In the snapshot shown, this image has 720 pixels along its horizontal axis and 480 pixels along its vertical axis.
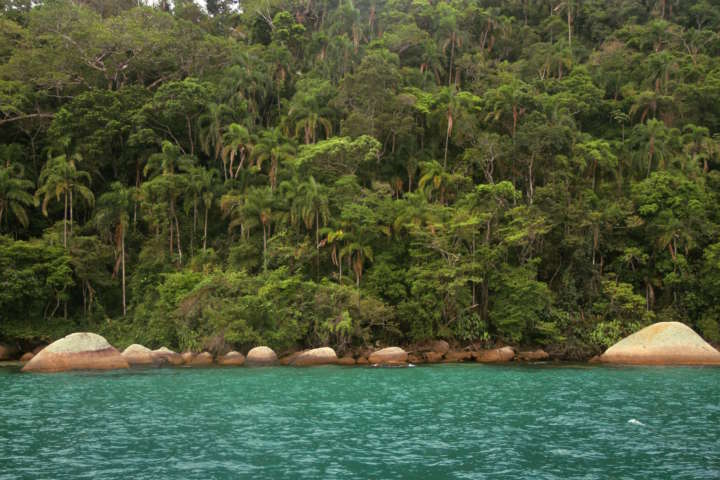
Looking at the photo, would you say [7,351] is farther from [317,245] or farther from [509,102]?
[509,102]

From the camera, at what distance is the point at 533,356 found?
34000mm

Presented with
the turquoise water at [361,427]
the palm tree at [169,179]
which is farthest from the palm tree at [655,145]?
the palm tree at [169,179]

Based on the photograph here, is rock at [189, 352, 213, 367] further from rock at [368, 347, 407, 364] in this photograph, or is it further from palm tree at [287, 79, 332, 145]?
palm tree at [287, 79, 332, 145]

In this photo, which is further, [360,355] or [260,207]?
[260,207]

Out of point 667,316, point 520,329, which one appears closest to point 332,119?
point 520,329

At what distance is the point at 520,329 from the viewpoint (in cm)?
3469

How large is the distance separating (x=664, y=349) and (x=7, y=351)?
1381 inches

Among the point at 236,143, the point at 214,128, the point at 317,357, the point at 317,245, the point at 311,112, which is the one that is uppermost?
the point at 311,112

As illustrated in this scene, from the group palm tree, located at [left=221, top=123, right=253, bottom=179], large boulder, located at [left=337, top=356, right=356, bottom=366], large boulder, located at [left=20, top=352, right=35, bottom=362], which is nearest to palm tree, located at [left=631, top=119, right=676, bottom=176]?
large boulder, located at [left=337, top=356, right=356, bottom=366]

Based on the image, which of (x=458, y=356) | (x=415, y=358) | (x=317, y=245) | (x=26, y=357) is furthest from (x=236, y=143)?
(x=458, y=356)

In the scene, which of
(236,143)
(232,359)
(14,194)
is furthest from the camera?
(236,143)

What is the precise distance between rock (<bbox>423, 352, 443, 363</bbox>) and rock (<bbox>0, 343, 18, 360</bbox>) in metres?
23.1

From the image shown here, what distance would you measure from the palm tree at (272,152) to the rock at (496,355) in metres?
16.8

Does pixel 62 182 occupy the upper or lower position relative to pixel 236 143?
lower
